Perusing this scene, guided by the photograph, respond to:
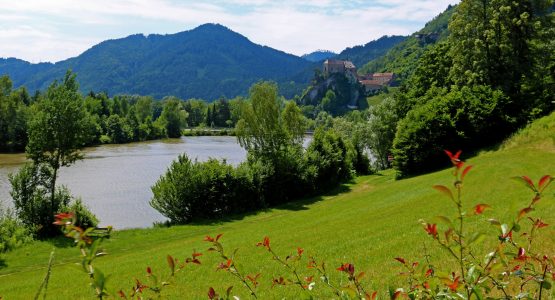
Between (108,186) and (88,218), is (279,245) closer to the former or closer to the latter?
(88,218)

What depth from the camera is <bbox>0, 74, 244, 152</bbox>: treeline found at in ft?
292

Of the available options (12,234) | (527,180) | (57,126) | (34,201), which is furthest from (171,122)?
(527,180)

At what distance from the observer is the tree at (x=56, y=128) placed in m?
30.2

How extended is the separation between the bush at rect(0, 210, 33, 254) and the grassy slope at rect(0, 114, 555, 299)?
531mm

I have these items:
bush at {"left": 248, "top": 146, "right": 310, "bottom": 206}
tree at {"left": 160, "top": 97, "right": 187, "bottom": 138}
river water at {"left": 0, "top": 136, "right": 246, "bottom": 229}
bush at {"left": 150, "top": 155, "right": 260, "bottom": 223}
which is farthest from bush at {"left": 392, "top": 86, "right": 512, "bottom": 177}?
tree at {"left": 160, "top": 97, "right": 187, "bottom": 138}

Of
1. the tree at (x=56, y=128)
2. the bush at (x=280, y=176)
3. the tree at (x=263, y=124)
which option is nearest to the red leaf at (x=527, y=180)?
the tree at (x=56, y=128)

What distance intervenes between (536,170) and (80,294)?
2328 cm

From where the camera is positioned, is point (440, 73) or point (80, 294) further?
point (440, 73)

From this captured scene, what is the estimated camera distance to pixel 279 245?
707 inches

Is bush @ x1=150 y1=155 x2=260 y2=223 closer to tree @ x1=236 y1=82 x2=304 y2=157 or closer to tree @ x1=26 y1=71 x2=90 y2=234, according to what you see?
tree @ x1=236 y1=82 x2=304 y2=157

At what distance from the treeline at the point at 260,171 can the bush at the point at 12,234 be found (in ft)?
33.1

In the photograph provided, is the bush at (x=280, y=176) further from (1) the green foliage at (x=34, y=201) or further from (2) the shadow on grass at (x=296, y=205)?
(1) the green foliage at (x=34, y=201)

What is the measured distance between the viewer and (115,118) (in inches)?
4670

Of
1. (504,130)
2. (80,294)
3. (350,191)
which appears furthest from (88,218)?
(504,130)
